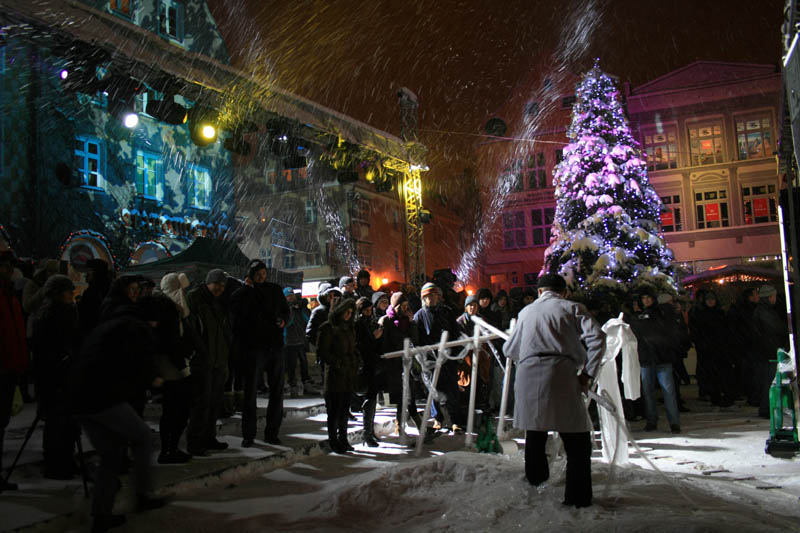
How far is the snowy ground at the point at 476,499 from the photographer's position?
4.43 meters

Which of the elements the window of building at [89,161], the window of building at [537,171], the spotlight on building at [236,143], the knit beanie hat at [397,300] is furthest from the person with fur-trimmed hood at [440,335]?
the window of building at [537,171]

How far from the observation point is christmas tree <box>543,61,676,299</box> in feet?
66.7

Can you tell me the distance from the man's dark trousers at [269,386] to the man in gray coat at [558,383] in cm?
345

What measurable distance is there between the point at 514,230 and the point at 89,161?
27.1 m

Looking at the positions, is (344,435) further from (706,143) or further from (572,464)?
(706,143)

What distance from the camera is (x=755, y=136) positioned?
33.3m

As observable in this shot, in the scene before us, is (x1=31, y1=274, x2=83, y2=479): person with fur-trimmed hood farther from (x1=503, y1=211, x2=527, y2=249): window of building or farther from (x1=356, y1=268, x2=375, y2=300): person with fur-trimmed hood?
(x1=503, y1=211, x2=527, y2=249): window of building

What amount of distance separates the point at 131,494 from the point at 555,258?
19.0 meters

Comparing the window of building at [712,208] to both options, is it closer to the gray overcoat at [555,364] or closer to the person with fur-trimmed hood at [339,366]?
the person with fur-trimmed hood at [339,366]

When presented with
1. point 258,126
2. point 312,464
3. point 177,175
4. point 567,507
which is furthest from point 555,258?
point 567,507

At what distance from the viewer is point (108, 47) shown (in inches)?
535

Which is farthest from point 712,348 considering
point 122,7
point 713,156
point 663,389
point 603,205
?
point 713,156

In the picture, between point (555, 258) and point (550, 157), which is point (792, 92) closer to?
point (555, 258)

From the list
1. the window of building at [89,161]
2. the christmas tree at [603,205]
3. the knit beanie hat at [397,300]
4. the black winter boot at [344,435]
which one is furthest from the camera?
the christmas tree at [603,205]
